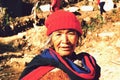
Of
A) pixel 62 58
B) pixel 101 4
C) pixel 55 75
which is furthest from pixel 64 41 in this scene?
pixel 101 4

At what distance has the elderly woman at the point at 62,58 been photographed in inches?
90.0

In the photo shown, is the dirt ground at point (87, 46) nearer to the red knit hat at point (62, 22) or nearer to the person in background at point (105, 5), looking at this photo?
the person in background at point (105, 5)

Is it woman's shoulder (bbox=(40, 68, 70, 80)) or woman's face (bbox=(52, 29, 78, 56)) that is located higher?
woman's face (bbox=(52, 29, 78, 56))

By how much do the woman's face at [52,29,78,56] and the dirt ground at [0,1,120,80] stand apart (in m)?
6.71

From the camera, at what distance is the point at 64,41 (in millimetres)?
2477

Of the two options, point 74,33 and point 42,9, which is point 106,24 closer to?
point 42,9

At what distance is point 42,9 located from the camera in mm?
15320

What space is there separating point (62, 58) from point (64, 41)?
0.13m

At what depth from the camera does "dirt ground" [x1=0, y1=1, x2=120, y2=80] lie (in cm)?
Result: 1019

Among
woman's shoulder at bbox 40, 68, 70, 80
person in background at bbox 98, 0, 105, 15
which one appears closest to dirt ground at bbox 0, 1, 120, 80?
person in background at bbox 98, 0, 105, 15

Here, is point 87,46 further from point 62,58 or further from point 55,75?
point 55,75

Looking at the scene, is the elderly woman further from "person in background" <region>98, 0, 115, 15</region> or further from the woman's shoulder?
"person in background" <region>98, 0, 115, 15</region>

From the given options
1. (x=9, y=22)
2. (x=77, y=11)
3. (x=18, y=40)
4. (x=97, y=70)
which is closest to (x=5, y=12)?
(x=9, y=22)

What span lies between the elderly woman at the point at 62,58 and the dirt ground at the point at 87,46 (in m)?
6.65
